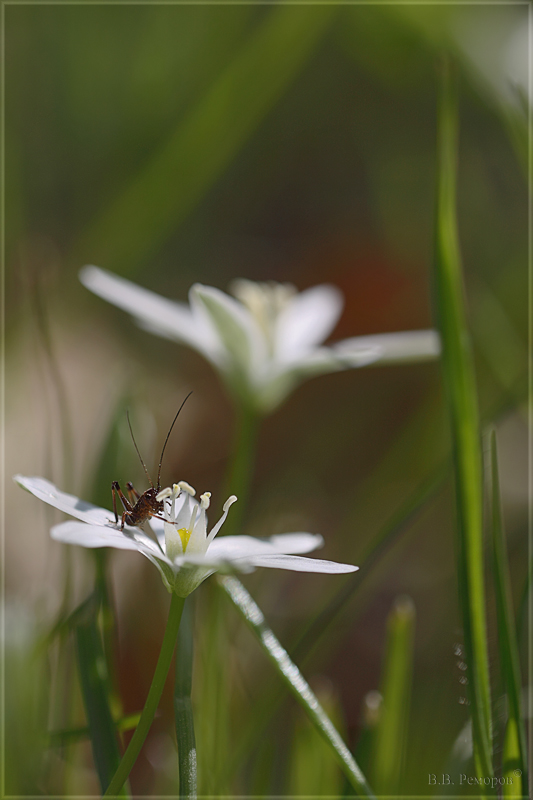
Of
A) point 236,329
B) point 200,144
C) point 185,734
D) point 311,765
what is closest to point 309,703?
point 185,734

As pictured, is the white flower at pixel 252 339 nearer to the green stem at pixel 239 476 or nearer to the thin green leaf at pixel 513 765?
the green stem at pixel 239 476

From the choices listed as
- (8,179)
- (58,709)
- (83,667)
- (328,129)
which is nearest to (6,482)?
(8,179)

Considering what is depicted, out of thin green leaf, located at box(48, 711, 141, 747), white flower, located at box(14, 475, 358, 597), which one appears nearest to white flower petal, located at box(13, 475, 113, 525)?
white flower, located at box(14, 475, 358, 597)

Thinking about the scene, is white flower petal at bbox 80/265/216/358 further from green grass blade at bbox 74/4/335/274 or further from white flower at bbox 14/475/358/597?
green grass blade at bbox 74/4/335/274

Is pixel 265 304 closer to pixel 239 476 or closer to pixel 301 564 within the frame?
pixel 239 476

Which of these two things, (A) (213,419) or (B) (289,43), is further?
(A) (213,419)

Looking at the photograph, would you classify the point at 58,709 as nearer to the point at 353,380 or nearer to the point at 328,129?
the point at 353,380

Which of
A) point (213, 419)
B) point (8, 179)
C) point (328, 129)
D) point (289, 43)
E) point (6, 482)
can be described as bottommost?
point (6, 482)

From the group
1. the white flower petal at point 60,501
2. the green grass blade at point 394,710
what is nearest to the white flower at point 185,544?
the white flower petal at point 60,501
